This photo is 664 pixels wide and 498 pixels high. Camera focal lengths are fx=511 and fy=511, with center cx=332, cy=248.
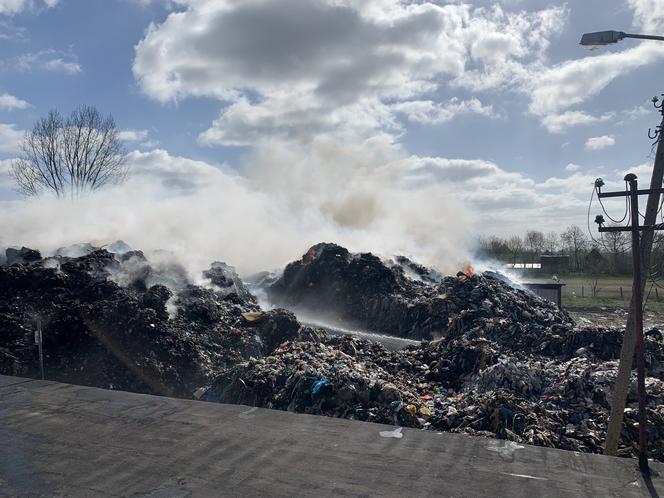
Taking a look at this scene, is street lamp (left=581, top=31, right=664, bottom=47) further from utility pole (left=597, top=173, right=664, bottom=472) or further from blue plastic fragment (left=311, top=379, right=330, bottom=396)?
blue plastic fragment (left=311, top=379, right=330, bottom=396)

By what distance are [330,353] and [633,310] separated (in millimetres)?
7140

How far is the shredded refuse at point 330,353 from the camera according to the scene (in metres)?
7.99

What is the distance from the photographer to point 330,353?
11695mm

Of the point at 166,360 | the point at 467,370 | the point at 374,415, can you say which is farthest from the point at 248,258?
the point at 374,415

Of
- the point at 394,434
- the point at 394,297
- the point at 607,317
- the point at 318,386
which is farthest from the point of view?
the point at 607,317

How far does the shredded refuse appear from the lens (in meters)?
7.99

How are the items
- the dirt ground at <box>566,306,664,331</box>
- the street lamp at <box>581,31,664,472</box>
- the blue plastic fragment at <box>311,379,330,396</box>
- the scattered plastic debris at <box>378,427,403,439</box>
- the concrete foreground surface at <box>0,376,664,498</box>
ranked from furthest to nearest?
the dirt ground at <box>566,306,664,331</box>
the blue plastic fragment at <box>311,379,330,396</box>
the scattered plastic debris at <box>378,427,403,439</box>
the street lamp at <box>581,31,664,472</box>
the concrete foreground surface at <box>0,376,664,498</box>

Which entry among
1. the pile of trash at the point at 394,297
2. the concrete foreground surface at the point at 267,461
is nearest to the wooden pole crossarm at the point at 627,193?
the concrete foreground surface at the point at 267,461

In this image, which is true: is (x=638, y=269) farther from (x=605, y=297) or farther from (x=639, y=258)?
(x=605, y=297)

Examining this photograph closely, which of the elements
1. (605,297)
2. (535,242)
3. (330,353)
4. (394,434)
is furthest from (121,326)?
(535,242)

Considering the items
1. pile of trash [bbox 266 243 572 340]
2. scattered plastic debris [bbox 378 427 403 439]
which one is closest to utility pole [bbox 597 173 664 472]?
scattered plastic debris [bbox 378 427 403 439]

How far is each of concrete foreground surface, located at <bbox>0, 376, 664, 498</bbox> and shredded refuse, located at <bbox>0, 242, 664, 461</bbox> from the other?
0.57 metres

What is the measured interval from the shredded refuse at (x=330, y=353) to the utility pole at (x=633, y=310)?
1103mm

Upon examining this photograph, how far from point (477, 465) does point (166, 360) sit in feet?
27.1
